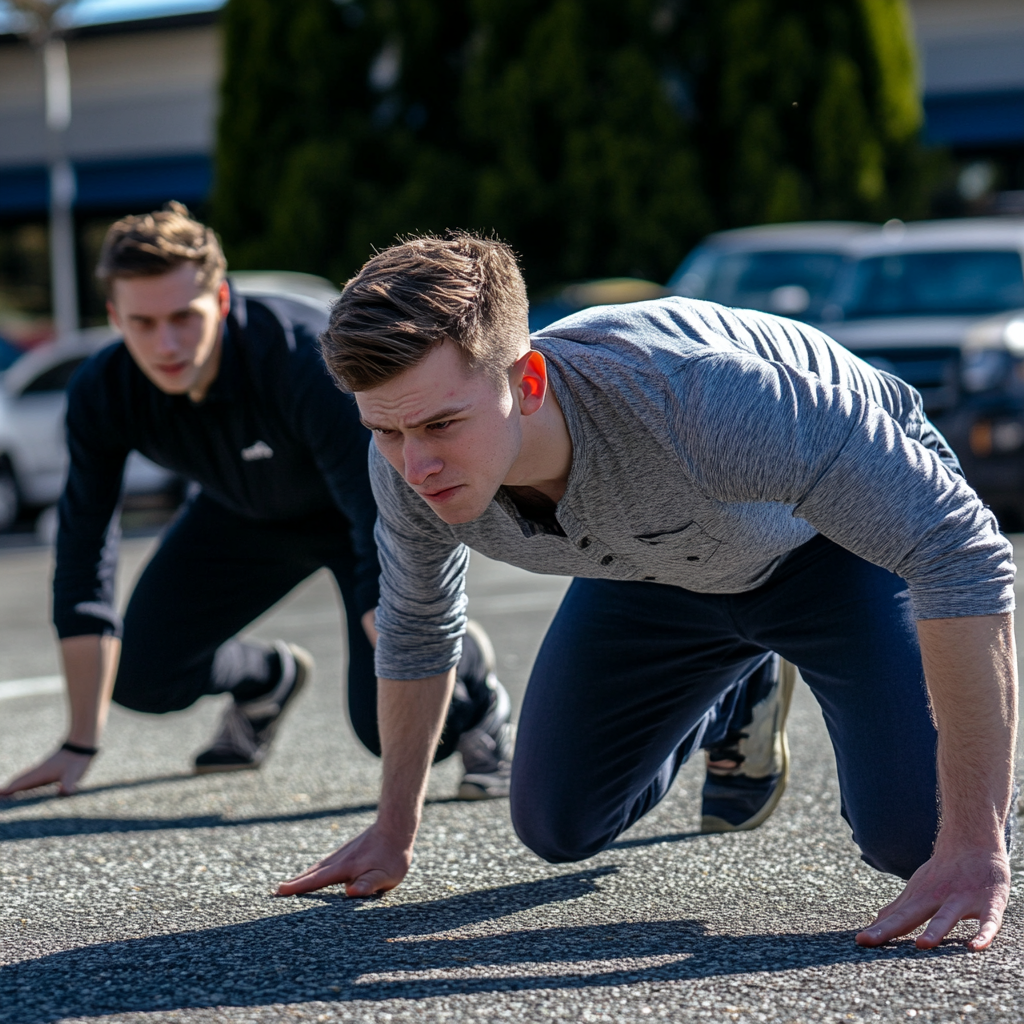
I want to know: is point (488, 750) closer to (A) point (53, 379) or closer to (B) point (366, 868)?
(B) point (366, 868)

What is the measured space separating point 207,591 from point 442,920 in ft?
5.09

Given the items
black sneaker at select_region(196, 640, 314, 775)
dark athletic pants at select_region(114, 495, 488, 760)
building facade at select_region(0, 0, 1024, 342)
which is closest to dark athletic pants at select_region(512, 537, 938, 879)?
dark athletic pants at select_region(114, 495, 488, 760)

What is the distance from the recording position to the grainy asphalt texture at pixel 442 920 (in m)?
2.51

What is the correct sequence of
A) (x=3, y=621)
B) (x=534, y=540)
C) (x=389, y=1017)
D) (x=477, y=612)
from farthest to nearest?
(x=3, y=621) → (x=477, y=612) → (x=534, y=540) → (x=389, y=1017)

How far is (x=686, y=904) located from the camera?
3049 millimetres

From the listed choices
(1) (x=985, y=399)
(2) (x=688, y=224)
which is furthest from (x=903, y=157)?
(1) (x=985, y=399)

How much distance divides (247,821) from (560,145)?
1565 centimetres

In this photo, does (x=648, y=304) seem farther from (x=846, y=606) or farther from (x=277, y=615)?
(x=277, y=615)

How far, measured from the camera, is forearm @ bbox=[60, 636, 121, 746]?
3.92 meters

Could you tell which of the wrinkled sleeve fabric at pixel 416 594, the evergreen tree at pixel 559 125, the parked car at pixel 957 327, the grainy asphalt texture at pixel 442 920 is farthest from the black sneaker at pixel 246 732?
the evergreen tree at pixel 559 125

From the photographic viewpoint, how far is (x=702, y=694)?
10.7ft

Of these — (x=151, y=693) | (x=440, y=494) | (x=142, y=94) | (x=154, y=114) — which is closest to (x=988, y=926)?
(x=440, y=494)

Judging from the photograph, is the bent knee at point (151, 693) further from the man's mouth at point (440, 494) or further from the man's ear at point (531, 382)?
the man's ear at point (531, 382)

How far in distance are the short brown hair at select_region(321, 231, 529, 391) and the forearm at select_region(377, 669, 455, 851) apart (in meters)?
0.74
